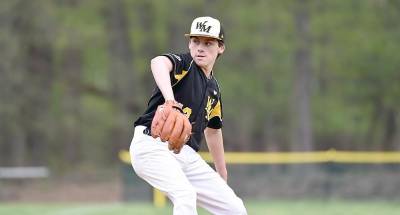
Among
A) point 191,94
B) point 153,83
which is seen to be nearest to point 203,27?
point 191,94

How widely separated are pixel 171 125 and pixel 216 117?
0.95 meters

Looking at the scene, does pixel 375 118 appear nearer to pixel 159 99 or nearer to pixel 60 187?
pixel 60 187

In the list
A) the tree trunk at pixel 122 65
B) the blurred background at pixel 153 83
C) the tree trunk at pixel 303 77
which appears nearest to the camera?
the blurred background at pixel 153 83

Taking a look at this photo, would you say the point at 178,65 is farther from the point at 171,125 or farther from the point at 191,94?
the point at 171,125

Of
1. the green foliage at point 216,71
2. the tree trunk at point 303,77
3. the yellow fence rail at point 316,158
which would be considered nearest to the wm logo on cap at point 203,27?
the yellow fence rail at point 316,158

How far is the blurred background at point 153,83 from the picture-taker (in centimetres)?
2742

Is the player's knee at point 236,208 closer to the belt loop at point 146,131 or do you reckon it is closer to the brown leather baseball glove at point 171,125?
the brown leather baseball glove at point 171,125

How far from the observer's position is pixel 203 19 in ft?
20.2

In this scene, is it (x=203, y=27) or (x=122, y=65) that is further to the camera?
(x=122, y=65)

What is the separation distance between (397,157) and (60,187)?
11110 millimetres

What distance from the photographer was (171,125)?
5680mm

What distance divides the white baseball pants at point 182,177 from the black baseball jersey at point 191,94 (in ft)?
0.51

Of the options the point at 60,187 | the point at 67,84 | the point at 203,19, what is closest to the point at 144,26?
the point at 67,84

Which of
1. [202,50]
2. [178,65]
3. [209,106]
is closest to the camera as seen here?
[178,65]
